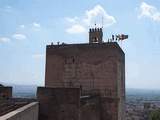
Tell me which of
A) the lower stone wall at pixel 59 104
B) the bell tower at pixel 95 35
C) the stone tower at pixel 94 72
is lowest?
the lower stone wall at pixel 59 104

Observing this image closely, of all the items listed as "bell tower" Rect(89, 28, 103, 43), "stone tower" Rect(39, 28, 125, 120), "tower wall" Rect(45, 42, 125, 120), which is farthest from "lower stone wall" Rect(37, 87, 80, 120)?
"bell tower" Rect(89, 28, 103, 43)

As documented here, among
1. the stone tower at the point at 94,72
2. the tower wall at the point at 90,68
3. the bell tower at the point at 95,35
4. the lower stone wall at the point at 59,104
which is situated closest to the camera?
the lower stone wall at the point at 59,104

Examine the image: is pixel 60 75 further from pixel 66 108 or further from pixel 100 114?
pixel 66 108

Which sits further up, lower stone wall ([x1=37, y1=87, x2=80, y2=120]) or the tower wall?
the tower wall

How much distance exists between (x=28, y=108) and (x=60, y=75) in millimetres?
9776

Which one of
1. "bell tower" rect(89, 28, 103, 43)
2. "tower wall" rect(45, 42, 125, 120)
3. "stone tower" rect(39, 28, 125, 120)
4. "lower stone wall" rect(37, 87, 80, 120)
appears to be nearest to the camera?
"lower stone wall" rect(37, 87, 80, 120)

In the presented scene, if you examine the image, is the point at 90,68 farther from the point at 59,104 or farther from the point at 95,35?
the point at 59,104

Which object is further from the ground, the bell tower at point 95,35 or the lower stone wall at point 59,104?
Result: the bell tower at point 95,35

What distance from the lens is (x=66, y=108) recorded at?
13383mm

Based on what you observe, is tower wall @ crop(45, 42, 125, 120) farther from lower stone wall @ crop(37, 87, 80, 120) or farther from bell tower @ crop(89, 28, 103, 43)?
lower stone wall @ crop(37, 87, 80, 120)

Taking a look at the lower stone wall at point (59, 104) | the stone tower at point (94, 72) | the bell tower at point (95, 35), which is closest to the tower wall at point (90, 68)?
the stone tower at point (94, 72)

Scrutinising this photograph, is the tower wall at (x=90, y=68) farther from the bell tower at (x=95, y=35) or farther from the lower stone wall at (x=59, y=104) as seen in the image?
the lower stone wall at (x=59, y=104)

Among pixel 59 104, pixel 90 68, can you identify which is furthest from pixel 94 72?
pixel 59 104

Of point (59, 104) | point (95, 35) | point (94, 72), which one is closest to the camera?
point (59, 104)
